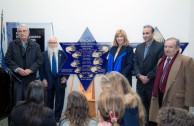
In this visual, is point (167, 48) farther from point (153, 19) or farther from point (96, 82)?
point (96, 82)

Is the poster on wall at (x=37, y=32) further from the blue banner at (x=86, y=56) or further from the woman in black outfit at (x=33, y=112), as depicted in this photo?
the woman in black outfit at (x=33, y=112)

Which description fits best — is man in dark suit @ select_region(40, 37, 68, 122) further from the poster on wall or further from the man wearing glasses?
the poster on wall

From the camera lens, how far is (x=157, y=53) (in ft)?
13.4

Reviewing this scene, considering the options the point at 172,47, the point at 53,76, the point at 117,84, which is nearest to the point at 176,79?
the point at 172,47

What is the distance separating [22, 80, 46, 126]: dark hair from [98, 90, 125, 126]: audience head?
57 cm

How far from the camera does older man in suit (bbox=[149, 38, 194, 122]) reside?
11.2ft

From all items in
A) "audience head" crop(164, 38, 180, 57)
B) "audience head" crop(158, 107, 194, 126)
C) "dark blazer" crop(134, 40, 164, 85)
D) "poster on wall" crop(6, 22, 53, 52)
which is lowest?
"audience head" crop(158, 107, 194, 126)

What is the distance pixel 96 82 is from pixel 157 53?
1907 millimetres

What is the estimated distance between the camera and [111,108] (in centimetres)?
213

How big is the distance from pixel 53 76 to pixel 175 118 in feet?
11.6

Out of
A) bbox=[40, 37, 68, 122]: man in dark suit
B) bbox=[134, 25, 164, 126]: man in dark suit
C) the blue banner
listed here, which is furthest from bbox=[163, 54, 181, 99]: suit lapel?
bbox=[40, 37, 68, 122]: man in dark suit

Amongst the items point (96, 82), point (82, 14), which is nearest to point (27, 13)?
point (82, 14)

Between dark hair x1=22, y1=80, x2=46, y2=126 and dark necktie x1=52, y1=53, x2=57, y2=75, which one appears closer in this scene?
dark hair x1=22, y1=80, x2=46, y2=126

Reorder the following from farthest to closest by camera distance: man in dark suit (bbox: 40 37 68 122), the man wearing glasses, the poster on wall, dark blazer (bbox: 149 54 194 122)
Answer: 1. the poster on wall
2. man in dark suit (bbox: 40 37 68 122)
3. the man wearing glasses
4. dark blazer (bbox: 149 54 194 122)
